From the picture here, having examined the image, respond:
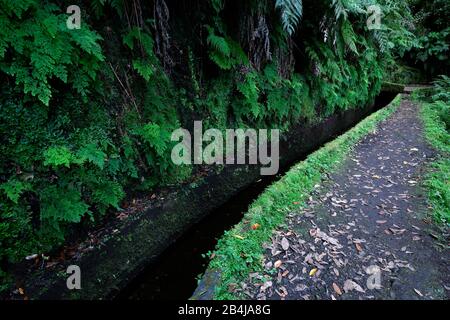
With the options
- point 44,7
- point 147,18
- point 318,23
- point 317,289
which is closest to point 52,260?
point 44,7

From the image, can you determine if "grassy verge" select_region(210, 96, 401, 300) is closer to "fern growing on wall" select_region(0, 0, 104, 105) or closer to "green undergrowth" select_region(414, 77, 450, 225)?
"green undergrowth" select_region(414, 77, 450, 225)

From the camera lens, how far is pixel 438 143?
7141mm

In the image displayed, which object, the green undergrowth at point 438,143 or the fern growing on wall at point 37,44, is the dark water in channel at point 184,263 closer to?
the fern growing on wall at point 37,44

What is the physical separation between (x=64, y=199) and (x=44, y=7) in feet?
6.26

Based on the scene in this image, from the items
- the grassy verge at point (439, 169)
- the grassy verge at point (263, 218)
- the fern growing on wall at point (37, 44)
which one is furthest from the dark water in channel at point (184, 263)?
the grassy verge at point (439, 169)

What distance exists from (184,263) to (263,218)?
1.18 meters

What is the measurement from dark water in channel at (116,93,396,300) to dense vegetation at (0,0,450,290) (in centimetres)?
85

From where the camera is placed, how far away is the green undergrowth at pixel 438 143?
179 inches

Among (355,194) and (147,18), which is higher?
(147,18)

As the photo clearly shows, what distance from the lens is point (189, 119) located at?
5.04m

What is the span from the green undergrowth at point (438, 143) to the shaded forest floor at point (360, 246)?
0.16 meters

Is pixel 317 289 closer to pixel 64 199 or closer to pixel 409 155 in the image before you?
pixel 64 199

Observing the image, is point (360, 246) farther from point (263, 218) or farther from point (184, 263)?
point (184, 263)

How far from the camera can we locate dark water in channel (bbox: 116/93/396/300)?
11.4 ft
